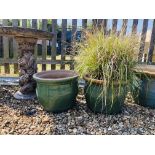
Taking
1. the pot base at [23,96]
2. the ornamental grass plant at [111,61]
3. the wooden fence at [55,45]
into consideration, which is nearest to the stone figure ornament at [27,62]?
the pot base at [23,96]

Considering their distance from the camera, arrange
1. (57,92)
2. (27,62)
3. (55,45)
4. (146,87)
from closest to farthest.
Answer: (57,92)
(146,87)
(27,62)
(55,45)

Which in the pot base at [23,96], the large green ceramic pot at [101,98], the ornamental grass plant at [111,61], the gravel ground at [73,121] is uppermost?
the ornamental grass plant at [111,61]

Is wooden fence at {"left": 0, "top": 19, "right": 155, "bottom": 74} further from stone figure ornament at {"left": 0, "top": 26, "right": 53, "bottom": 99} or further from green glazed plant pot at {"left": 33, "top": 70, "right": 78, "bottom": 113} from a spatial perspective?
green glazed plant pot at {"left": 33, "top": 70, "right": 78, "bottom": 113}

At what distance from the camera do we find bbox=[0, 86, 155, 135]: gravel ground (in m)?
2.33

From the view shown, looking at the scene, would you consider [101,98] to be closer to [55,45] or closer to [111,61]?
[111,61]

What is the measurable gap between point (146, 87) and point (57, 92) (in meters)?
1.00

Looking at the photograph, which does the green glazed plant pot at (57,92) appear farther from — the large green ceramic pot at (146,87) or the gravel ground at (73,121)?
the large green ceramic pot at (146,87)

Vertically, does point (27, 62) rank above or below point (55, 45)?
below

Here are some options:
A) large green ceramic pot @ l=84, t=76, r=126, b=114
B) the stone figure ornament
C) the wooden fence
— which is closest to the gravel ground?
large green ceramic pot @ l=84, t=76, r=126, b=114

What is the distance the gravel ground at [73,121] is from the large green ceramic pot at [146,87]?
0.08 metres

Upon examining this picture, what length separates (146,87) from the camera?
A: 2.82 meters

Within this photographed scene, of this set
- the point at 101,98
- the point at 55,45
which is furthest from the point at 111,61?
the point at 55,45

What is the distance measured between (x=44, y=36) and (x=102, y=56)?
2.58 feet

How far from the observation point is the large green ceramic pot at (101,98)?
8.26 feet
